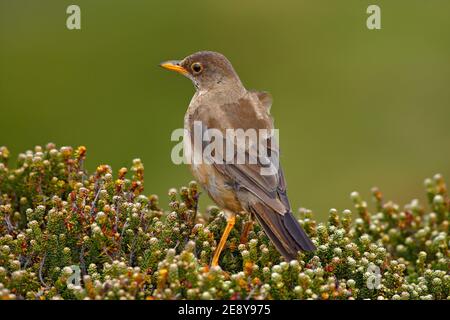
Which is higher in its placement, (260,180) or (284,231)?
(260,180)

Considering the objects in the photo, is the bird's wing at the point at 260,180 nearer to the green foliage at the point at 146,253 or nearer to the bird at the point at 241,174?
the bird at the point at 241,174

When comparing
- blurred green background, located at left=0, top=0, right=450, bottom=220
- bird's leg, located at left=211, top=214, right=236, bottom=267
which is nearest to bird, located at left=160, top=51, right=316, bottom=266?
bird's leg, located at left=211, top=214, right=236, bottom=267

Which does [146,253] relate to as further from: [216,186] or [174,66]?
[174,66]

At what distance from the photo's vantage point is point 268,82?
1758 cm

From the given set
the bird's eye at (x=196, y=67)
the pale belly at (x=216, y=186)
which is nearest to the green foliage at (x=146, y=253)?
the pale belly at (x=216, y=186)

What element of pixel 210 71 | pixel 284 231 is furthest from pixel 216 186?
pixel 210 71

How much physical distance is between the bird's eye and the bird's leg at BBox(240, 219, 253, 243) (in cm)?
211

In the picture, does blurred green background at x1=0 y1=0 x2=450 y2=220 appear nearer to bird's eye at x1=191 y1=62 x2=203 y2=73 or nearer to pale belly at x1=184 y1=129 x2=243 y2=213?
bird's eye at x1=191 y1=62 x2=203 y2=73

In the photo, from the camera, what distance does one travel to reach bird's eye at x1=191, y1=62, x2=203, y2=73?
29.5 ft

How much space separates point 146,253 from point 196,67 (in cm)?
308

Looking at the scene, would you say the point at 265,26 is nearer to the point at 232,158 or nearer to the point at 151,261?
the point at 232,158

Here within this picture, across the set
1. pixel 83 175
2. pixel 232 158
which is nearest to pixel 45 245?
pixel 83 175

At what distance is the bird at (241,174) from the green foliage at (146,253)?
14cm

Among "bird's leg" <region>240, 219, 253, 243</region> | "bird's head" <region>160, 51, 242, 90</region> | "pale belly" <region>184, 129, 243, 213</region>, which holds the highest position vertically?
"bird's head" <region>160, 51, 242, 90</region>
